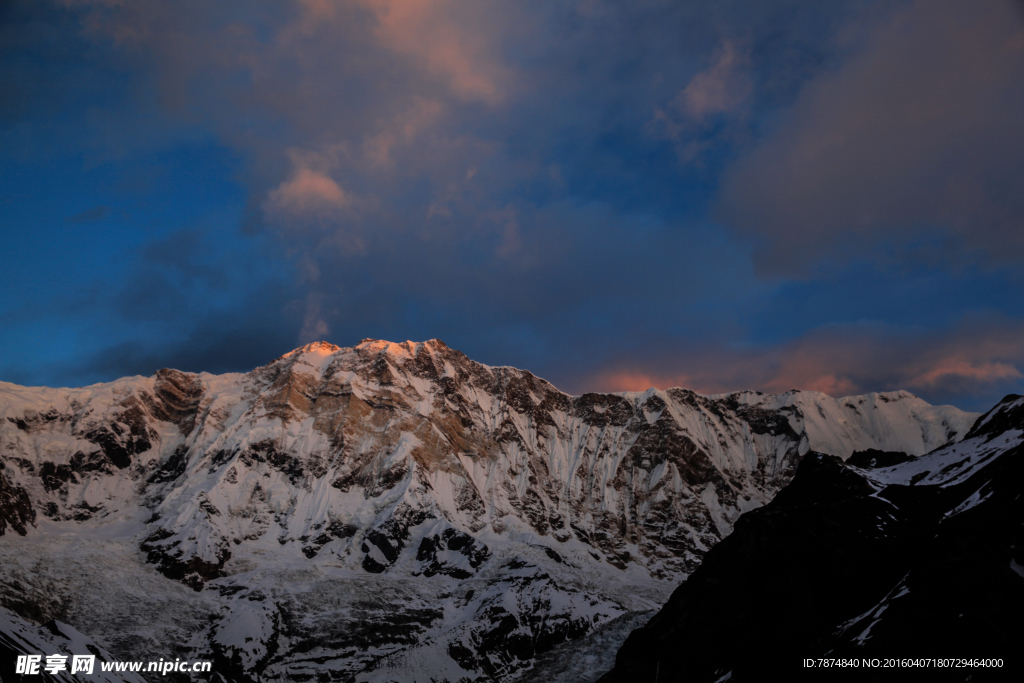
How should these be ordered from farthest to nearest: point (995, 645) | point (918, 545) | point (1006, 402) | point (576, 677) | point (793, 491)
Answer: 1. point (576, 677)
2. point (793, 491)
3. point (1006, 402)
4. point (918, 545)
5. point (995, 645)

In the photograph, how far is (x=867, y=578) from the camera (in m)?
94.2

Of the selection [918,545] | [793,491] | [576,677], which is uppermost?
[793,491]

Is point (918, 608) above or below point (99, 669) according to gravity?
below

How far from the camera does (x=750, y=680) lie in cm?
8856

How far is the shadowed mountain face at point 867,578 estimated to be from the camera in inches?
2891

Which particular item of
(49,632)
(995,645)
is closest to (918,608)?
(995,645)

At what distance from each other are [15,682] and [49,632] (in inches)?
737

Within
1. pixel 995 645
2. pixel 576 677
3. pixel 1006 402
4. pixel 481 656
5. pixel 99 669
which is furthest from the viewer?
pixel 481 656

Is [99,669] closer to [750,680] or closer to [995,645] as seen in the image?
[750,680]

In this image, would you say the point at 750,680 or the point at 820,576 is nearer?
the point at 750,680

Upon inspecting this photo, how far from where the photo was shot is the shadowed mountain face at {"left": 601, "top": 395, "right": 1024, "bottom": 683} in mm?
73438

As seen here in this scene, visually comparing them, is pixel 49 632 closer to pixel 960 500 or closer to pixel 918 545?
pixel 918 545

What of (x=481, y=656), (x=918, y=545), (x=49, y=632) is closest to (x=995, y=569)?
(x=918, y=545)

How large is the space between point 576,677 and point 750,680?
301 ft
